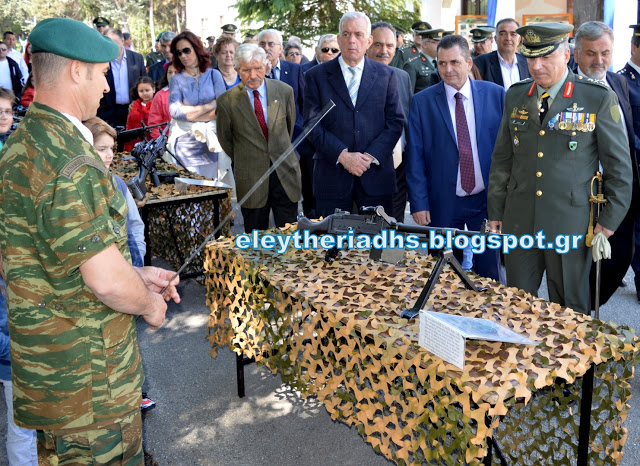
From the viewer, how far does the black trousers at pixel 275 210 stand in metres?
5.13

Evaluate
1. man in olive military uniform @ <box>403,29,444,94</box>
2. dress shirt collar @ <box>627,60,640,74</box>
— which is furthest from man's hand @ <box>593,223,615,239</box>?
man in olive military uniform @ <box>403,29,444,94</box>

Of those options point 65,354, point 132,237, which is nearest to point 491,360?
point 65,354

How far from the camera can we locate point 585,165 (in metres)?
3.33

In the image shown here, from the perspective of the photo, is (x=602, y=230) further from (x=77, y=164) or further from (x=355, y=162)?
(x=77, y=164)

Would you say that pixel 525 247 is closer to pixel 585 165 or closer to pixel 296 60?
pixel 585 165

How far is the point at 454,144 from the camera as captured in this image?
4.30 meters

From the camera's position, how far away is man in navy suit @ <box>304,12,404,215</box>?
4.54m

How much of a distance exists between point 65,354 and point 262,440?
5.49 ft

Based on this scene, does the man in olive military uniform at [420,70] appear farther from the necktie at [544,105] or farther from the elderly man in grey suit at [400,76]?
the necktie at [544,105]

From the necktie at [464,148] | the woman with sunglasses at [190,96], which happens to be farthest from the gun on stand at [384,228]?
the woman with sunglasses at [190,96]

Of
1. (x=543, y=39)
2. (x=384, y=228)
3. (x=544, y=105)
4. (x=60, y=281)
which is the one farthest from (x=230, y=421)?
(x=543, y=39)

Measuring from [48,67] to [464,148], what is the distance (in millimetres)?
3112

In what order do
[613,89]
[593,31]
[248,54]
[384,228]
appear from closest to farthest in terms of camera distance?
1. [384,228]
2. [593,31]
3. [613,89]
4. [248,54]

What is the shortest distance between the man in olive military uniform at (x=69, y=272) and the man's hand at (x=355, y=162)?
2.71 metres
